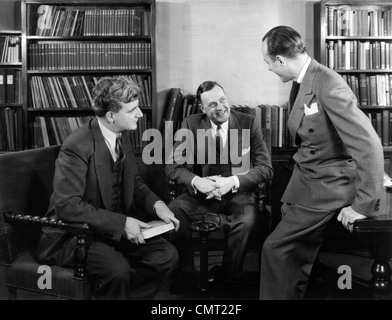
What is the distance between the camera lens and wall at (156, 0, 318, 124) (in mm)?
4227

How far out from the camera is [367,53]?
13.2ft

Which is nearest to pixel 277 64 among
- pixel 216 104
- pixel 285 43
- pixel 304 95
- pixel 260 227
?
pixel 285 43

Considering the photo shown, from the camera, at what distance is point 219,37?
4.25 meters

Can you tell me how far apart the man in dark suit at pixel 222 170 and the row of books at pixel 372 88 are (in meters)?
1.48

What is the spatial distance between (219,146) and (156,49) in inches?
63.0

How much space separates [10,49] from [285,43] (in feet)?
9.05

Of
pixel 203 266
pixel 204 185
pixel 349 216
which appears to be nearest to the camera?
pixel 349 216

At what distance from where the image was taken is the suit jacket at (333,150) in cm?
183

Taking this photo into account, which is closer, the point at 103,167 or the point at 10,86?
the point at 103,167

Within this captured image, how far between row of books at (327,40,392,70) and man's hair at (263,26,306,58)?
2035 mm

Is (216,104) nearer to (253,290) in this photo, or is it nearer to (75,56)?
(253,290)

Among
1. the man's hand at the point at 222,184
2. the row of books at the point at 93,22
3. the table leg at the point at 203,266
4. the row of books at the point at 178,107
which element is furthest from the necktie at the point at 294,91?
the row of books at the point at 93,22
